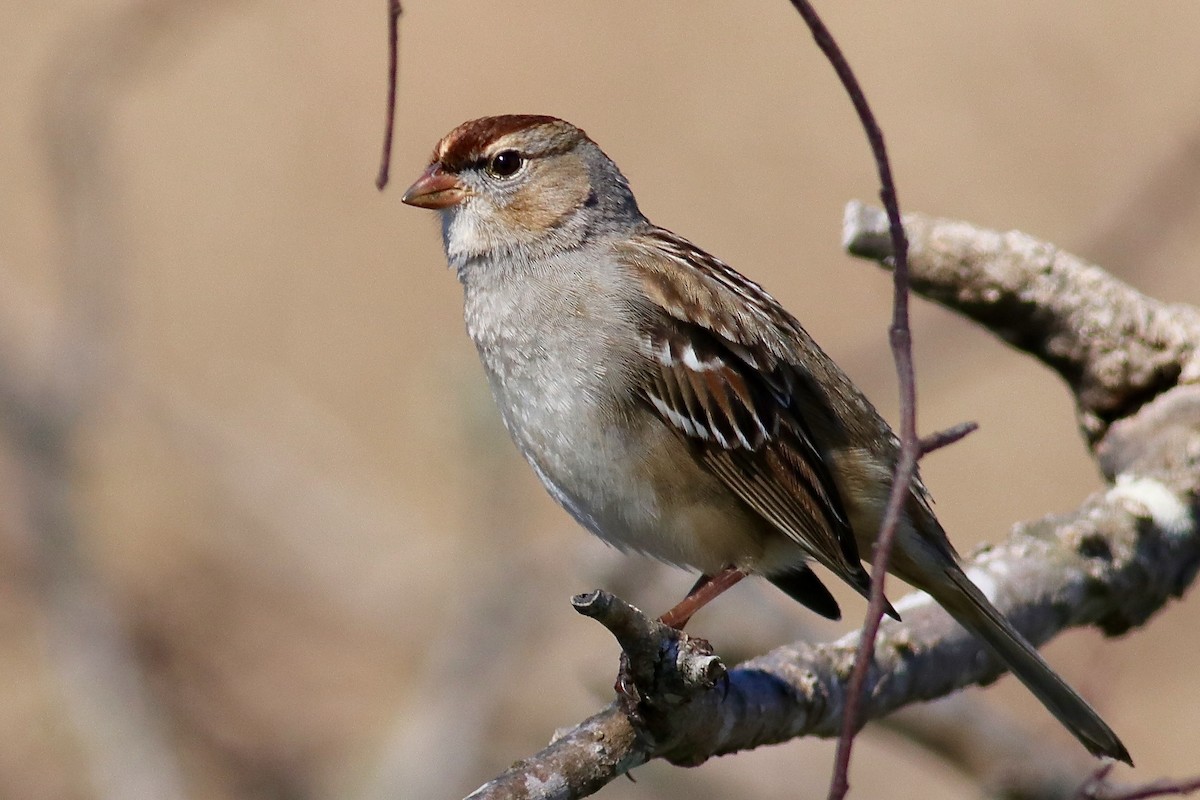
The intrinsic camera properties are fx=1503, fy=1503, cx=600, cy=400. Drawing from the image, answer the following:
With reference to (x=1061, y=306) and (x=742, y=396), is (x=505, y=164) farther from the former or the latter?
(x=1061, y=306)

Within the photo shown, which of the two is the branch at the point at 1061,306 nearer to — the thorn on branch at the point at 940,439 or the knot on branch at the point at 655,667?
the knot on branch at the point at 655,667

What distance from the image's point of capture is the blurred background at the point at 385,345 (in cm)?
578

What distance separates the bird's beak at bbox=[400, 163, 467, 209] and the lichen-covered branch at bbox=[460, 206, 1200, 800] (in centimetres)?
103

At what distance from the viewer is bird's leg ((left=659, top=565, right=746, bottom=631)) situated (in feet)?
10.4

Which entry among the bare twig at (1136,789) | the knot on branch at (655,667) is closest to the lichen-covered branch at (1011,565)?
the knot on branch at (655,667)

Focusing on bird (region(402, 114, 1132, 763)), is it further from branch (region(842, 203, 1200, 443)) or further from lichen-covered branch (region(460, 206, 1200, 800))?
branch (region(842, 203, 1200, 443))

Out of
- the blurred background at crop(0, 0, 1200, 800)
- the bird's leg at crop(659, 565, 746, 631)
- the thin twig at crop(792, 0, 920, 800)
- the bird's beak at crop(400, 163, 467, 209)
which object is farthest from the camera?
the blurred background at crop(0, 0, 1200, 800)

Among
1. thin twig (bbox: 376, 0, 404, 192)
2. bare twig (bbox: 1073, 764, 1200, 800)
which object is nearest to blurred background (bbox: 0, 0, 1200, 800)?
bare twig (bbox: 1073, 764, 1200, 800)

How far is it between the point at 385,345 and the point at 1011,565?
492 centimetres

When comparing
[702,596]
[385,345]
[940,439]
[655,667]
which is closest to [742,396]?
[702,596]

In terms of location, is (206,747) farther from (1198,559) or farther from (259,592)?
(1198,559)

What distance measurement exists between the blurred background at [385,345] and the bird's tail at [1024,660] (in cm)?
210

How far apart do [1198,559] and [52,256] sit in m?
6.45

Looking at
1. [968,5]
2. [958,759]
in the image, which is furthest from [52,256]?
[958,759]
